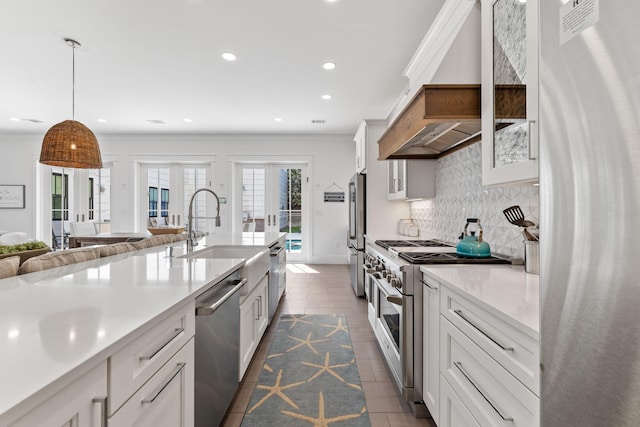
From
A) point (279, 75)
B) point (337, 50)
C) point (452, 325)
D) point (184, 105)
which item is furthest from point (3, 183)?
point (452, 325)

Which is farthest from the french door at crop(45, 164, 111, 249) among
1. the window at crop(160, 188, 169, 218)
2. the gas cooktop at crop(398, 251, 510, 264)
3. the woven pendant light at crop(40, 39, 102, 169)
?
the gas cooktop at crop(398, 251, 510, 264)

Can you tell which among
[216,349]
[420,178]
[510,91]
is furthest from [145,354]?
[420,178]

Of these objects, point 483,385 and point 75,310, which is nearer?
point 75,310

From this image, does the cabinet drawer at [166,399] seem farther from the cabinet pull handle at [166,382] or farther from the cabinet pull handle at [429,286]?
the cabinet pull handle at [429,286]

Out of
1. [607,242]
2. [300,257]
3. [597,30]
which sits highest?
[597,30]

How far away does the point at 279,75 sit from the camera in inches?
144

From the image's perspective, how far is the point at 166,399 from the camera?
949mm

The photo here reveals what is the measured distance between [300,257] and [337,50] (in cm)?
439

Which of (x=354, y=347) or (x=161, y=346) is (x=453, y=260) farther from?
(x=161, y=346)

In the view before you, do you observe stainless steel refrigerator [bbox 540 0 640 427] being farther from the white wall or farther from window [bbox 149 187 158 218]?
window [bbox 149 187 158 218]

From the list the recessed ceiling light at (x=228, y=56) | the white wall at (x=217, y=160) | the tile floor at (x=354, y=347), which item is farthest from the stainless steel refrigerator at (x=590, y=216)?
the white wall at (x=217, y=160)

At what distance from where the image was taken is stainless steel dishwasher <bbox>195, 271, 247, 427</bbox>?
121 cm

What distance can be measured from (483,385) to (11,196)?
8878 millimetres

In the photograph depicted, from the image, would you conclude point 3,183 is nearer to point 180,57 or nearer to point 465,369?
point 180,57
